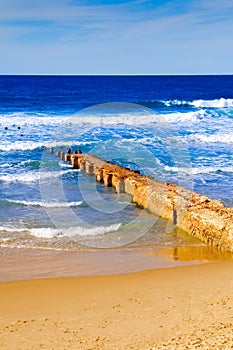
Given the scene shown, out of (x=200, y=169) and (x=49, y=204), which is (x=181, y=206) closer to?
(x=49, y=204)

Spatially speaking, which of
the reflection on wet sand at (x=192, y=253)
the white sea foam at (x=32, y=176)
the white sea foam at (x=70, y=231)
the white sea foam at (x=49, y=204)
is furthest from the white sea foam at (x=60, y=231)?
the white sea foam at (x=32, y=176)

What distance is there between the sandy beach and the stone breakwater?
1.35 m

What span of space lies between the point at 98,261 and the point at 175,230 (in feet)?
9.76

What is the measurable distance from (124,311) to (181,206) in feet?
19.0

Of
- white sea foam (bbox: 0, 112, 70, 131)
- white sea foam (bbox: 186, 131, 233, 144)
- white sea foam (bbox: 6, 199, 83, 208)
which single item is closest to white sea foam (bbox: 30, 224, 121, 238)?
white sea foam (bbox: 6, 199, 83, 208)

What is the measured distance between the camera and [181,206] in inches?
528

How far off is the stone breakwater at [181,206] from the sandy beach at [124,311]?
4.44ft

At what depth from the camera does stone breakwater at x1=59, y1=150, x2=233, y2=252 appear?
11.8 m

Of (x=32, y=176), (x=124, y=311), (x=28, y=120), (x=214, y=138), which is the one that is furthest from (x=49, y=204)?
(x=28, y=120)

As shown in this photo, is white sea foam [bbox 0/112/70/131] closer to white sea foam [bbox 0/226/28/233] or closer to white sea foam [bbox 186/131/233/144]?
white sea foam [bbox 186/131/233/144]

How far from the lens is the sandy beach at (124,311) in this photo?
6.81m

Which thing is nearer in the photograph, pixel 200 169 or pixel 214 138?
pixel 200 169

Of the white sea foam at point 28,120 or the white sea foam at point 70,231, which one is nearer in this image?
the white sea foam at point 70,231

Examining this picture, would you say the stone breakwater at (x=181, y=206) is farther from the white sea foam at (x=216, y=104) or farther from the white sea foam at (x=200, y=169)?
the white sea foam at (x=216, y=104)
